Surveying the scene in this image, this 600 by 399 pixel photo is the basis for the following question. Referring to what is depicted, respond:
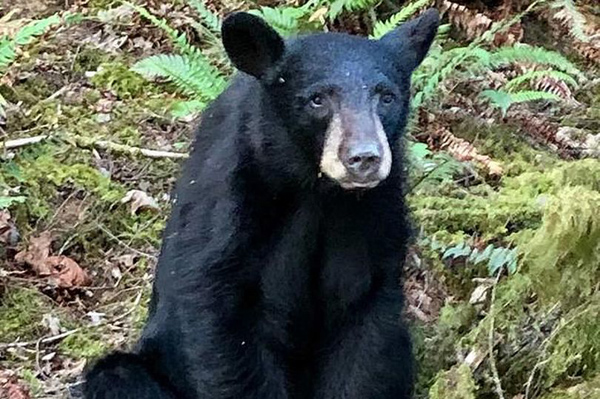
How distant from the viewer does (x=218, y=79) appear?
6520 millimetres

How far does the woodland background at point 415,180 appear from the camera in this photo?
482 centimetres

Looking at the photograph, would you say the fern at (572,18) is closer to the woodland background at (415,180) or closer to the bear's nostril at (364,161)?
the woodland background at (415,180)

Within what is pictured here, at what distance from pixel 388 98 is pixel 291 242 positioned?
2.15 feet

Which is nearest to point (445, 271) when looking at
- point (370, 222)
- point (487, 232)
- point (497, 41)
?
point (487, 232)

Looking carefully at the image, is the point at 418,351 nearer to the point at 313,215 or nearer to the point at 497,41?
the point at 313,215

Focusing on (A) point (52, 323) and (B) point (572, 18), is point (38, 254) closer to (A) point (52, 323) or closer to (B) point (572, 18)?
(A) point (52, 323)

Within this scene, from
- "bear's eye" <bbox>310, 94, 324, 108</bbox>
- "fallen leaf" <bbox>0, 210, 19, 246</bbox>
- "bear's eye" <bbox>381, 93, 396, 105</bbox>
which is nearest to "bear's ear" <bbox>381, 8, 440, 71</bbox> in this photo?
"bear's eye" <bbox>381, 93, 396, 105</bbox>

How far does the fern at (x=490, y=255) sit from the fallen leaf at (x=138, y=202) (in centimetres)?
175

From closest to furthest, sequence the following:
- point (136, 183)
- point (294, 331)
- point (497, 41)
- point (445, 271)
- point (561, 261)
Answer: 1. point (561, 261)
2. point (294, 331)
3. point (445, 271)
4. point (136, 183)
5. point (497, 41)

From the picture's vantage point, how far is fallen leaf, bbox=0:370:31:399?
5527mm

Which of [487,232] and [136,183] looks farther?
[136,183]

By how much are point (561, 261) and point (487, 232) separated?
4.52ft

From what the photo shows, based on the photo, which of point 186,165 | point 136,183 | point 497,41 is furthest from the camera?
point 497,41

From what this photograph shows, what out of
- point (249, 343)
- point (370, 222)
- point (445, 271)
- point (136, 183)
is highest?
point (370, 222)
